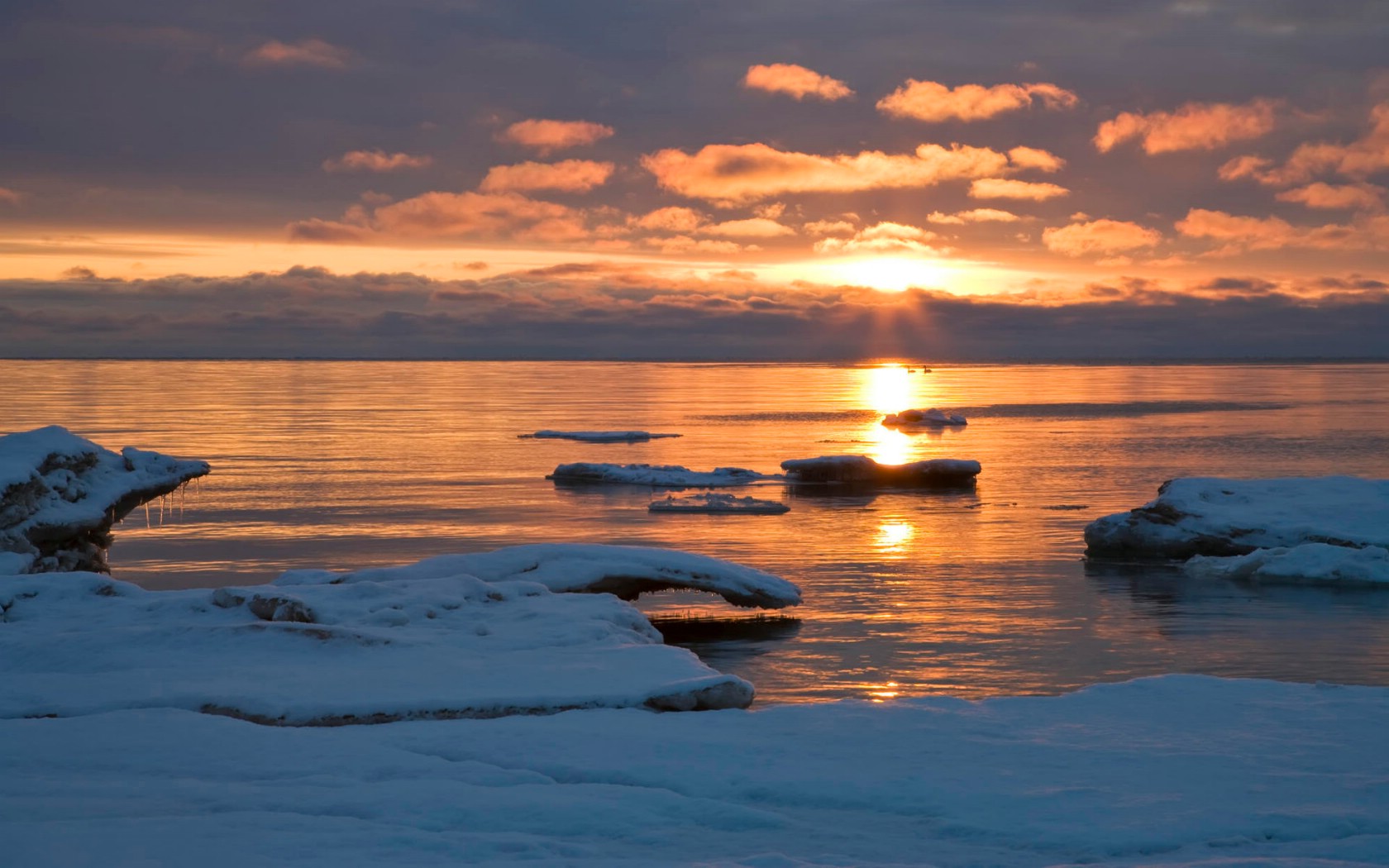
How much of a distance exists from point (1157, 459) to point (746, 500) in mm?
23278

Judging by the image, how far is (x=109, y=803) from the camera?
952cm

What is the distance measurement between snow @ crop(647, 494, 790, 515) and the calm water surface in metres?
0.66

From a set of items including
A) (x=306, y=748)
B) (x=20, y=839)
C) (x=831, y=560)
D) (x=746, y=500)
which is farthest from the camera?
(x=746, y=500)

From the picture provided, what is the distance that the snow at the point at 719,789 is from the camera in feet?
29.3

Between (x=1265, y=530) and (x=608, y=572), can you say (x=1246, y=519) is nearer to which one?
(x=1265, y=530)

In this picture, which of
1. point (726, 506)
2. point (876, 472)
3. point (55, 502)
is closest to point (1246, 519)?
point (726, 506)

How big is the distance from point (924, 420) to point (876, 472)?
1414 inches

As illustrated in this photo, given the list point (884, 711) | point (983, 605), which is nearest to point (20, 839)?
point (884, 711)

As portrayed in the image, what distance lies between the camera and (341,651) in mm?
14438

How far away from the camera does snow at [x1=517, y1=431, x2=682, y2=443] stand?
6153 cm

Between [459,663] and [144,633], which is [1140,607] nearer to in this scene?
[459,663]

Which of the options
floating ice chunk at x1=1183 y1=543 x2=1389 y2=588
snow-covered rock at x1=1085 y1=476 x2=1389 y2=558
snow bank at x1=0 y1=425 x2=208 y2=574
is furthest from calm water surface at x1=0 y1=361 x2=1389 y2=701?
snow-covered rock at x1=1085 y1=476 x2=1389 y2=558

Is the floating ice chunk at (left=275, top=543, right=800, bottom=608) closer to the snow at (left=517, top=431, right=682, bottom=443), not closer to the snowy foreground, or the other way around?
the snowy foreground

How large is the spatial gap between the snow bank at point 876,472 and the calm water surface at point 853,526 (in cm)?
152
